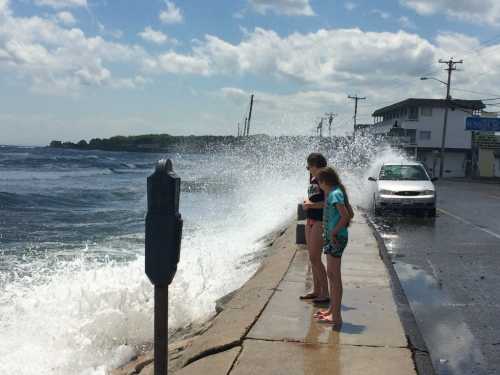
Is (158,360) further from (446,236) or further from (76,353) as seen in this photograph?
(446,236)

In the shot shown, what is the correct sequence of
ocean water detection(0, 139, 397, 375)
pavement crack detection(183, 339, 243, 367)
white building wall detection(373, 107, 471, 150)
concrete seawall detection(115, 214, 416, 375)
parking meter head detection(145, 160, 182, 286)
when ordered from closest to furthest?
parking meter head detection(145, 160, 182, 286) < concrete seawall detection(115, 214, 416, 375) < pavement crack detection(183, 339, 243, 367) < ocean water detection(0, 139, 397, 375) < white building wall detection(373, 107, 471, 150)

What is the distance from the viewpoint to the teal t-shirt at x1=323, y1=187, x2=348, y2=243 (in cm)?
543

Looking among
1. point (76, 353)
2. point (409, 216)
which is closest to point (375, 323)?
point (76, 353)

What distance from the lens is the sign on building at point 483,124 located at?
49.0 metres

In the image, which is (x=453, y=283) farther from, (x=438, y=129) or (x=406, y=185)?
(x=438, y=129)

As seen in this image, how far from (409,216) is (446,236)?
3.83m

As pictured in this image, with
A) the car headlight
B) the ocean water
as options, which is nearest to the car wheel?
the car headlight

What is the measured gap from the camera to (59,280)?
10.1 meters

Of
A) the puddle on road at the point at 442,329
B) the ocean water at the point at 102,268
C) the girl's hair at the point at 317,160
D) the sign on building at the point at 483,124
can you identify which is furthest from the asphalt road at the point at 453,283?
the sign on building at the point at 483,124

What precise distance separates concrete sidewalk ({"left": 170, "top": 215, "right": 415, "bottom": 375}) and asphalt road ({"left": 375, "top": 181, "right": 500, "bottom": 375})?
1.48 feet

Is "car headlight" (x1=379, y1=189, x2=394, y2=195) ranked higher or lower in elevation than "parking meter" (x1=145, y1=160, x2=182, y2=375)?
lower

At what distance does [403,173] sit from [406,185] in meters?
1.18

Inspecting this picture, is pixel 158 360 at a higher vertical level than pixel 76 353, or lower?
higher

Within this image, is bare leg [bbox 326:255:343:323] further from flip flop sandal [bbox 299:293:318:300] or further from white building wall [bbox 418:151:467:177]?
white building wall [bbox 418:151:467:177]
